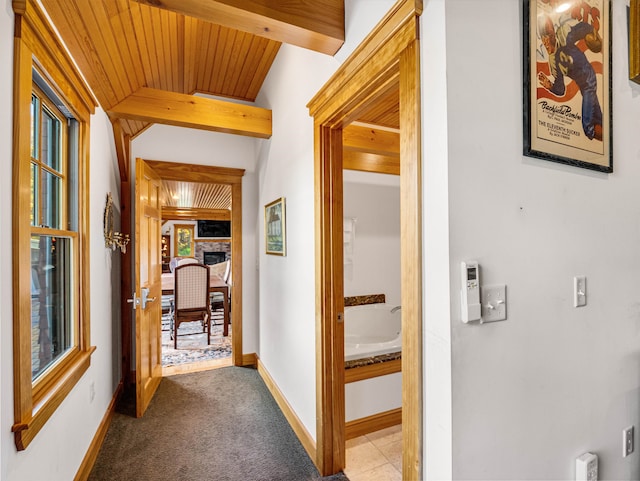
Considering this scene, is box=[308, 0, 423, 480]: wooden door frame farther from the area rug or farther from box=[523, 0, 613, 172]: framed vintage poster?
the area rug

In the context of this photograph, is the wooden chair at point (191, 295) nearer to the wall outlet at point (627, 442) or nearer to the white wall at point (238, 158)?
the white wall at point (238, 158)

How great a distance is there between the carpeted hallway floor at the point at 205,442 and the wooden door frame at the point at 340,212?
1.12 feet

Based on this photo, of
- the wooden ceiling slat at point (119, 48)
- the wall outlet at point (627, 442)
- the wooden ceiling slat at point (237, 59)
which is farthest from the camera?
the wooden ceiling slat at point (237, 59)

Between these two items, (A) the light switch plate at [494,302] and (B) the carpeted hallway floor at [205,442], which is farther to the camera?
(B) the carpeted hallway floor at [205,442]

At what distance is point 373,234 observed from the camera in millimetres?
3307

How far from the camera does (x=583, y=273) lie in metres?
1.26

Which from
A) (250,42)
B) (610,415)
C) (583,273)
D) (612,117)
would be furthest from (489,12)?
(250,42)

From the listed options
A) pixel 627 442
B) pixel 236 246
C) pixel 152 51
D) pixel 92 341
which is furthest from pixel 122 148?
pixel 627 442

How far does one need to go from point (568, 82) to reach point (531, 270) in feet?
2.32

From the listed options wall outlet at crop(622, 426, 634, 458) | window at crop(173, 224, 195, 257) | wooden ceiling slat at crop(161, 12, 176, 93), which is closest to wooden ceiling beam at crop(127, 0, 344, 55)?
wooden ceiling slat at crop(161, 12, 176, 93)

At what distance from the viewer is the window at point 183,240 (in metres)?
10.1

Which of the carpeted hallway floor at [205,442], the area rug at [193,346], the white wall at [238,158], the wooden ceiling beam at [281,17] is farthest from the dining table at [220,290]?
the wooden ceiling beam at [281,17]

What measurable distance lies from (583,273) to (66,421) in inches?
94.8

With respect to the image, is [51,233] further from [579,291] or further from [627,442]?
[627,442]
